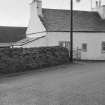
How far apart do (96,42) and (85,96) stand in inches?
748

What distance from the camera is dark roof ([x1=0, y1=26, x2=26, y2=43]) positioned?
42.8m

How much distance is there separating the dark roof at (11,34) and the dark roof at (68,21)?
17093mm

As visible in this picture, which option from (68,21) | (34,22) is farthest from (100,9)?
(34,22)

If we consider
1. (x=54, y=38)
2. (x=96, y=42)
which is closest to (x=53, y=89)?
(x=54, y=38)

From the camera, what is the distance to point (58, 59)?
2000cm

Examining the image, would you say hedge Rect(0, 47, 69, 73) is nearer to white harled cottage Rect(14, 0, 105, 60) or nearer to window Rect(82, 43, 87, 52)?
A: white harled cottage Rect(14, 0, 105, 60)

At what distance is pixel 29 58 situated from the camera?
57.2 feet

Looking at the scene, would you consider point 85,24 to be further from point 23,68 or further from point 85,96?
point 85,96

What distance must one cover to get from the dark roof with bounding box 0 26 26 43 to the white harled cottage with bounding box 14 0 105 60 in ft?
51.5

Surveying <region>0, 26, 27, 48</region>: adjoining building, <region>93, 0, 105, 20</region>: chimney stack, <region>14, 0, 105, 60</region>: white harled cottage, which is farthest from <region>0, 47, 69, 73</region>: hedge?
<region>0, 26, 27, 48</region>: adjoining building

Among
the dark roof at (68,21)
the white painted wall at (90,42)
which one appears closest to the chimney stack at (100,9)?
the dark roof at (68,21)

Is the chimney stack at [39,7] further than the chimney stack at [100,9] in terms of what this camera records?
No

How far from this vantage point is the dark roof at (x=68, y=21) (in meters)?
25.7

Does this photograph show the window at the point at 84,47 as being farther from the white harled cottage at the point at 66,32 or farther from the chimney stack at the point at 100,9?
the chimney stack at the point at 100,9
